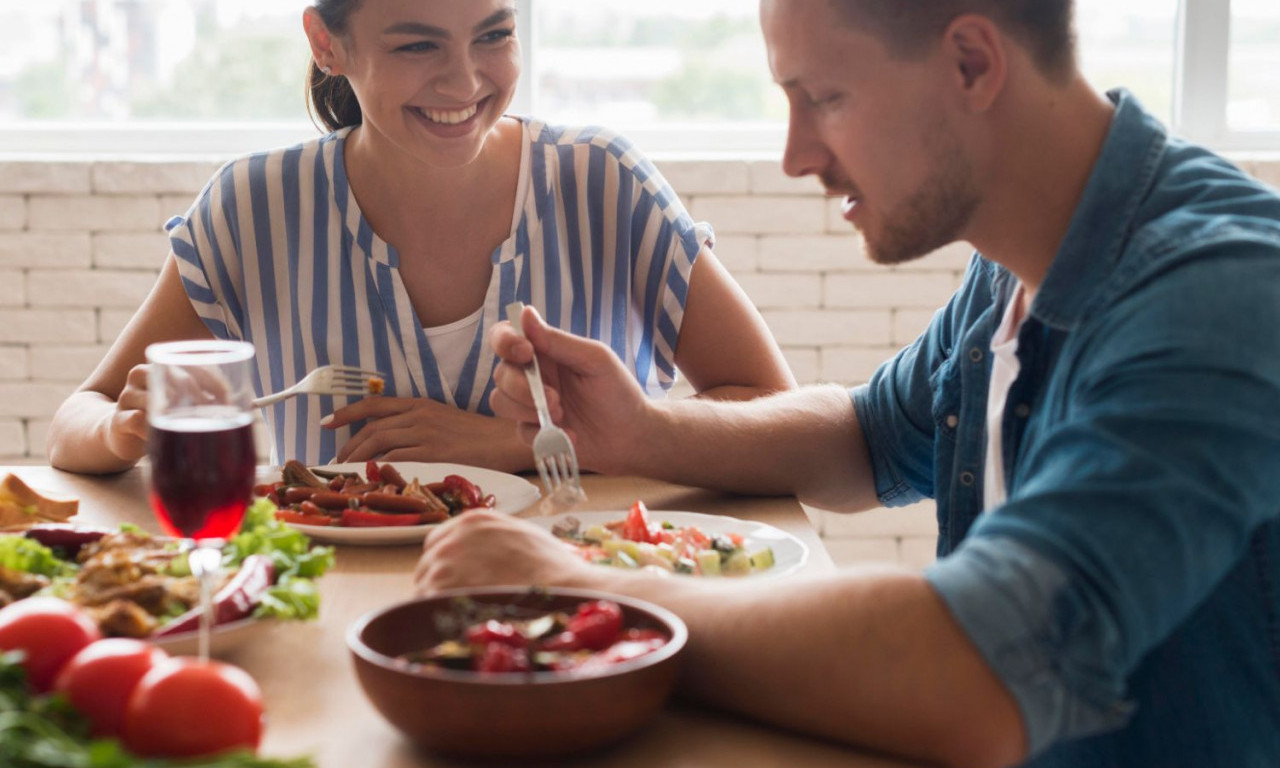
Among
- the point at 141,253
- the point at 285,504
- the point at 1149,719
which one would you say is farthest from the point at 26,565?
the point at 141,253

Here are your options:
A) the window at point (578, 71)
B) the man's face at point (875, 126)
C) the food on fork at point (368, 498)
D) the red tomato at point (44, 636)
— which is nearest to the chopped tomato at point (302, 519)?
the food on fork at point (368, 498)

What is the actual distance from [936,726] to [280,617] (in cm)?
60

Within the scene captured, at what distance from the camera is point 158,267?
3496 mm

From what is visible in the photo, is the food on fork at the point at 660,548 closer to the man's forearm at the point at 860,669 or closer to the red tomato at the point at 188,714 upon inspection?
the man's forearm at the point at 860,669

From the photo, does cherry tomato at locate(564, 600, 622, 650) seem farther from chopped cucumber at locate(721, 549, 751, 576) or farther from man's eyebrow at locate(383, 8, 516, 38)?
man's eyebrow at locate(383, 8, 516, 38)

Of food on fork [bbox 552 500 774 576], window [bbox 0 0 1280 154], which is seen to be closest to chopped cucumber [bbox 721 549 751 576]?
food on fork [bbox 552 500 774 576]

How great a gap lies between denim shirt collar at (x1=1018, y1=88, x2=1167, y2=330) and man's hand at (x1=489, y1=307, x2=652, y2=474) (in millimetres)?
582

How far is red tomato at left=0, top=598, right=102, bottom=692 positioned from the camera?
102cm

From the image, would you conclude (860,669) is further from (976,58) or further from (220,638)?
(976,58)

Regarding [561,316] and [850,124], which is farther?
[561,316]

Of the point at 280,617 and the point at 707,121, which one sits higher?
the point at 707,121

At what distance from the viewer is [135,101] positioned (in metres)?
3.74

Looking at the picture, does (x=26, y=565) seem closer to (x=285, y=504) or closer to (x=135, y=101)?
(x=285, y=504)

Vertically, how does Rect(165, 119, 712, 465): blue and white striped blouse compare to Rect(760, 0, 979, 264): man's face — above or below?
below
